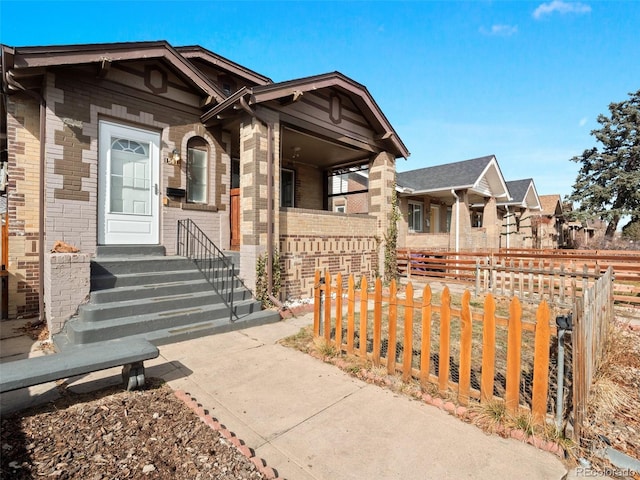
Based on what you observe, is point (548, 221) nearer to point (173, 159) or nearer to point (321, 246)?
point (321, 246)

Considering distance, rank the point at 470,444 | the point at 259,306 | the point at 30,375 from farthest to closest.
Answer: the point at 259,306, the point at 30,375, the point at 470,444

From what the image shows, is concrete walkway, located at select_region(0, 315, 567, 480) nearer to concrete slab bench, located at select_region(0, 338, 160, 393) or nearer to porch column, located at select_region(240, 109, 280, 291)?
concrete slab bench, located at select_region(0, 338, 160, 393)

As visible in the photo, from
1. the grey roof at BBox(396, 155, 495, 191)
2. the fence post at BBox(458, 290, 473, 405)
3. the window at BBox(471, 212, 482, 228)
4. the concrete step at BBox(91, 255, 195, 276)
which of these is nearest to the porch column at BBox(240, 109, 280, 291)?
the concrete step at BBox(91, 255, 195, 276)

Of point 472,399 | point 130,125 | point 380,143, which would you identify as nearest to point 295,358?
point 472,399

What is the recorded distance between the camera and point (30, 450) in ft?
7.90

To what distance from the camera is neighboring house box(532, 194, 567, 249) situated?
2819cm

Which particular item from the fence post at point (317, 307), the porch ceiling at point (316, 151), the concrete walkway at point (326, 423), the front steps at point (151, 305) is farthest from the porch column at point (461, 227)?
the concrete walkway at point (326, 423)

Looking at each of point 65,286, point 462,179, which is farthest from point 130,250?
point 462,179

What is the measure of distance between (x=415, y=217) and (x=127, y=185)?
15.9 meters

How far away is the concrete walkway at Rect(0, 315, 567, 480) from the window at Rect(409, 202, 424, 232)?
1579 centimetres

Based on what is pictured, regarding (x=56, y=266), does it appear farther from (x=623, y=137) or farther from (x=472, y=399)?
(x=623, y=137)

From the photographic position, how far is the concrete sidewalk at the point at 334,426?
7.65ft

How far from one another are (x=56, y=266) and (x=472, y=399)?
5.68 metres

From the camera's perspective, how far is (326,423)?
2.91m
